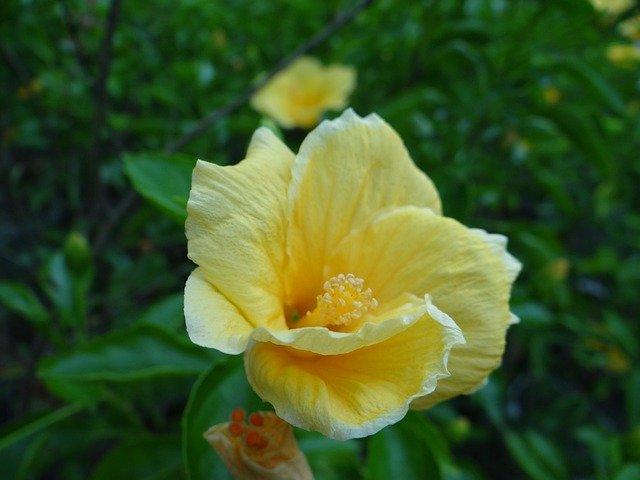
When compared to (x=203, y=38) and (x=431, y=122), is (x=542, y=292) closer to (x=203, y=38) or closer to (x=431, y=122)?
(x=431, y=122)

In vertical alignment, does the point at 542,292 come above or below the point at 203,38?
below

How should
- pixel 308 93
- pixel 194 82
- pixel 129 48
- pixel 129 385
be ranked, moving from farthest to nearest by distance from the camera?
pixel 308 93, pixel 129 48, pixel 194 82, pixel 129 385

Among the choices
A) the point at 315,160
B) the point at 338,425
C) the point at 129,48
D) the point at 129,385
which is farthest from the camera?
the point at 129,48

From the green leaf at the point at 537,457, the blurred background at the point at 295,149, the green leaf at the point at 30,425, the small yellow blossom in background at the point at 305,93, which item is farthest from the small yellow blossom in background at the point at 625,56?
the green leaf at the point at 30,425

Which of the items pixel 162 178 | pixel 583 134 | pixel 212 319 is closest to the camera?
pixel 212 319

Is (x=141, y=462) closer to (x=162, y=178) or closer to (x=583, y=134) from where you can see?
(x=162, y=178)

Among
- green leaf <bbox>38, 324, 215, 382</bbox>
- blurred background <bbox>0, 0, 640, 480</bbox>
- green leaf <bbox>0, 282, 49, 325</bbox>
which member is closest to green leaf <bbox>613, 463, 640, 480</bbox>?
blurred background <bbox>0, 0, 640, 480</bbox>

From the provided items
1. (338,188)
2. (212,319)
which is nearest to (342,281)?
(338,188)

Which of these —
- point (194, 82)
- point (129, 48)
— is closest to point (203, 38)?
point (129, 48)
